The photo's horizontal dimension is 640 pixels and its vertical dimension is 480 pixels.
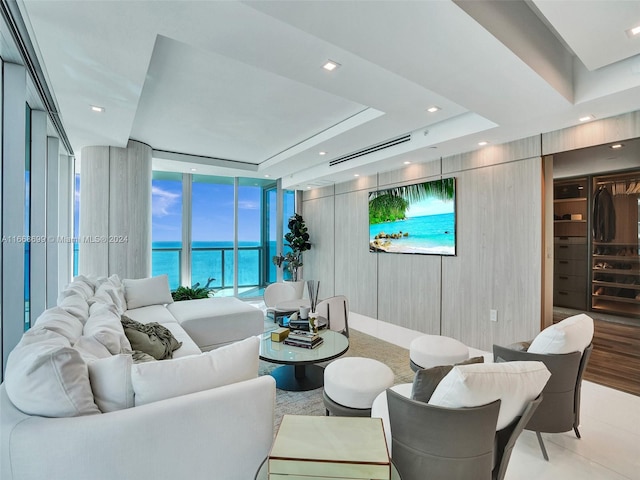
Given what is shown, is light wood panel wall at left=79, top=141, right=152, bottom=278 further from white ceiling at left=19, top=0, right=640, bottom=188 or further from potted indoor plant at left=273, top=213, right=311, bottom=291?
potted indoor plant at left=273, top=213, right=311, bottom=291

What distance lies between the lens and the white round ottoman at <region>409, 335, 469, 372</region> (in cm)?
260

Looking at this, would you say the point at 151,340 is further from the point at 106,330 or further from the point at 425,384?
the point at 425,384

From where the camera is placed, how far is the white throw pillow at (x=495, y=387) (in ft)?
4.28

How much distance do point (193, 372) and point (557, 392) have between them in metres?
2.18

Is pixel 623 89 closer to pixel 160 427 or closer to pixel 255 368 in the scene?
pixel 255 368

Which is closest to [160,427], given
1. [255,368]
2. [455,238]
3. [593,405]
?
[255,368]

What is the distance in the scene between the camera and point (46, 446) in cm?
115

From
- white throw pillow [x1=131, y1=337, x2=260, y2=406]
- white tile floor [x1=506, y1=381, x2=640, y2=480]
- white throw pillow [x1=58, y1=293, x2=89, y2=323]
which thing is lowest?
white tile floor [x1=506, y1=381, x2=640, y2=480]

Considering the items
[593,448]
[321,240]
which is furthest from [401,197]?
[593,448]

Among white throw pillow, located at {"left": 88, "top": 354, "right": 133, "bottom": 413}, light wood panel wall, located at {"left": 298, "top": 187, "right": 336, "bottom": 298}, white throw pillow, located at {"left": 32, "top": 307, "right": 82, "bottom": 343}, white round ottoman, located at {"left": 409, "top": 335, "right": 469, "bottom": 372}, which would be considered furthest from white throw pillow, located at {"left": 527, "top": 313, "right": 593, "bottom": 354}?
light wood panel wall, located at {"left": 298, "top": 187, "right": 336, "bottom": 298}

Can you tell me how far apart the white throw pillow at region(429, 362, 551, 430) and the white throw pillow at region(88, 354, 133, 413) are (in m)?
1.33

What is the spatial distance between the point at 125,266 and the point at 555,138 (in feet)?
18.1

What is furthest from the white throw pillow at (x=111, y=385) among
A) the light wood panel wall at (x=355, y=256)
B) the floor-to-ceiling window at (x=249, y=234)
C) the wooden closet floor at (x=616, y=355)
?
the floor-to-ceiling window at (x=249, y=234)

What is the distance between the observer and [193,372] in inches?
58.0
